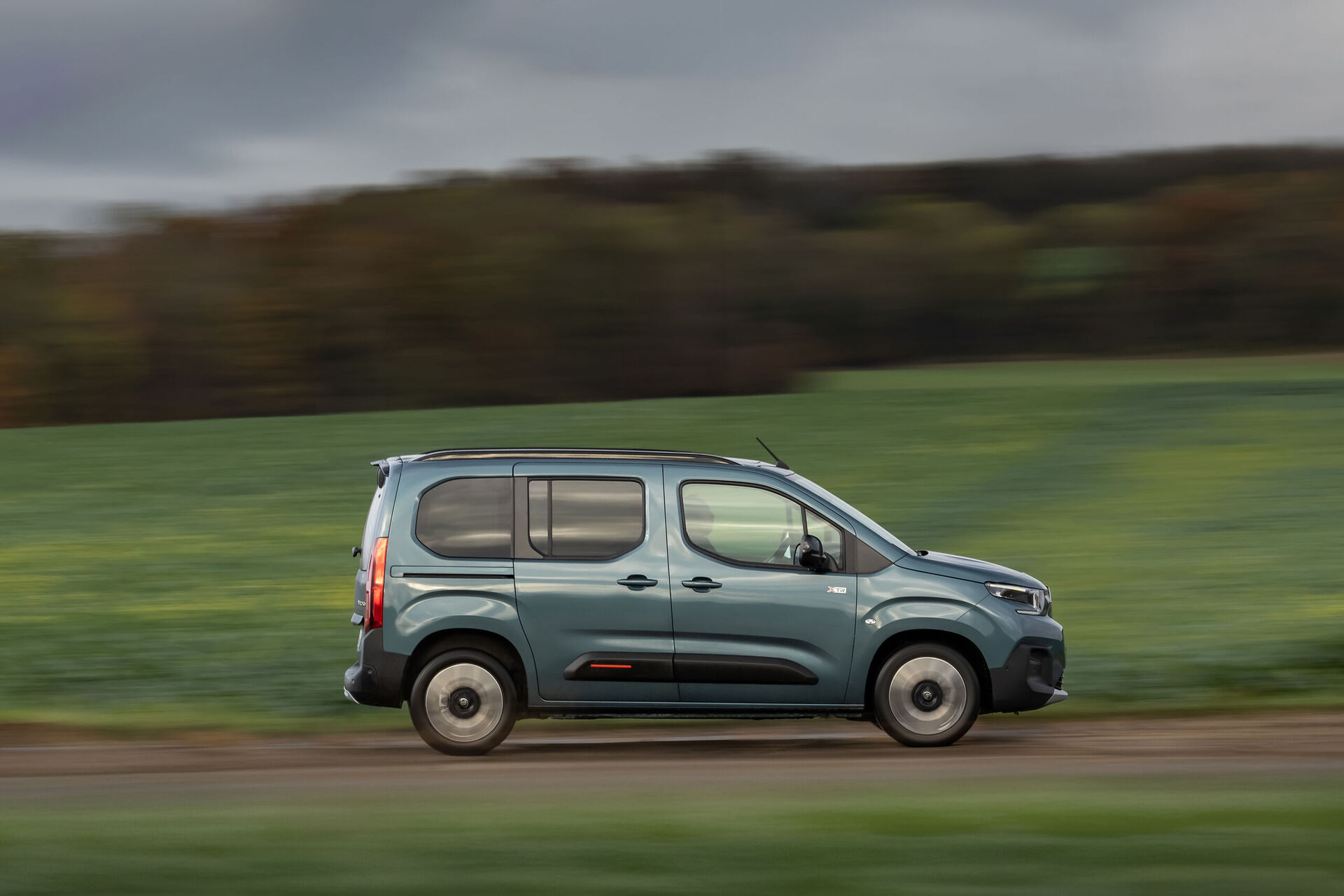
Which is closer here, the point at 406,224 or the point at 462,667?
the point at 462,667

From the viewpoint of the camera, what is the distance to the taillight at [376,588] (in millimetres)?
8688

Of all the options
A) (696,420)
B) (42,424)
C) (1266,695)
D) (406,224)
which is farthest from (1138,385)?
(42,424)

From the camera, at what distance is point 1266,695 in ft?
35.6

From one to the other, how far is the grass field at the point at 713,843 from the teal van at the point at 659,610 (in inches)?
66.6

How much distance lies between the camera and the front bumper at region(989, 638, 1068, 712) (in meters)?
8.75

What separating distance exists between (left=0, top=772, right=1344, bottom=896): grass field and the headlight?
1.92m

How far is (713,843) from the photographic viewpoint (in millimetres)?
5754

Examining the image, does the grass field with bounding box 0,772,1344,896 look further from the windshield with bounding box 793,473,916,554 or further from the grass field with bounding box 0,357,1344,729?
the grass field with bounding box 0,357,1344,729

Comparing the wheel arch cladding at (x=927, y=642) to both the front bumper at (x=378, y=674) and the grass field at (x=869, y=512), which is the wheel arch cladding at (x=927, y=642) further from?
the front bumper at (x=378, y=674)

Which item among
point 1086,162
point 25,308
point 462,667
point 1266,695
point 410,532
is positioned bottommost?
point 1266,695

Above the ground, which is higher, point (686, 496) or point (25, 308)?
point (25, 308)

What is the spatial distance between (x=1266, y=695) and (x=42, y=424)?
3260 centimetres

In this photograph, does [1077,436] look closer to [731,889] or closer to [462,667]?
[462,667]

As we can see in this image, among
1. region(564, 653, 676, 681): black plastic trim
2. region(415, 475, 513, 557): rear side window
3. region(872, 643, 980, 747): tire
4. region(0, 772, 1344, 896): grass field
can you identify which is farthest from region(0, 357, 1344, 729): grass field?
region(0, 772, 1344, 896): grass field
